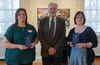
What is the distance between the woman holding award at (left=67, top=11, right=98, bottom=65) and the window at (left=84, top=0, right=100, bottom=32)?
3.60 m

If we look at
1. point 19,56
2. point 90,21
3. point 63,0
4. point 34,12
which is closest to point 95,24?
point 90,21

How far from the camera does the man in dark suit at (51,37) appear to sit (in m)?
2.55

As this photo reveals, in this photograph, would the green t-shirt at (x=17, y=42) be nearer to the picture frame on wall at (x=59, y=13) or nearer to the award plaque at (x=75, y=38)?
the award plaque at (x=75, y=38)

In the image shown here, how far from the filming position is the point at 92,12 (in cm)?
602

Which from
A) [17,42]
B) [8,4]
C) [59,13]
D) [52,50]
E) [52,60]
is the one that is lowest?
[52,60]

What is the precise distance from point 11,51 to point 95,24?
14.4 feet

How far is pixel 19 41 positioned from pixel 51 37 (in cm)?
53

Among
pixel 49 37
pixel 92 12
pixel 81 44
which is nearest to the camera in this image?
pixel 81 44

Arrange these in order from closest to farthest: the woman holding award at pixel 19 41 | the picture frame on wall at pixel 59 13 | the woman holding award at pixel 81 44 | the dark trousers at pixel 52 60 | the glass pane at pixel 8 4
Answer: the woman holding award at pixel 19 41 < the woman holding award at pixel 81 44 < the dark trousers at pixel 52 60 < the picture frame on wall at pixel 59 13 < the glass pane at pixel 8 4

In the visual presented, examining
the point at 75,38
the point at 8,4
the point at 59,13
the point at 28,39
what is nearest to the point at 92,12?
the point at 59,13

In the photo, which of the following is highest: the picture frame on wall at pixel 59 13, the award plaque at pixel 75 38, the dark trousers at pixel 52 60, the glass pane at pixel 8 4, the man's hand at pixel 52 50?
the glass pane at pixel 8 4

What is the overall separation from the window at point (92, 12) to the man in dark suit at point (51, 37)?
3623 millimetres

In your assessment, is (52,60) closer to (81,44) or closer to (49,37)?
(49,37)

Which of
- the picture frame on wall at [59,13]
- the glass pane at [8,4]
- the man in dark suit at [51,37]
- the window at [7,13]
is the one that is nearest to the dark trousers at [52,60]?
the man in dark suit at [51,37]
